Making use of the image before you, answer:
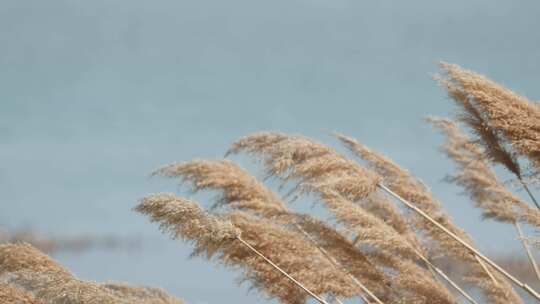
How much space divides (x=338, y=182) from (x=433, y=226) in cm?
126

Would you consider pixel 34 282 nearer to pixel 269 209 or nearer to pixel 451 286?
pixel 269 209

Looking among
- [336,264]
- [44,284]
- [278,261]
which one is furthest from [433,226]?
[44,284]

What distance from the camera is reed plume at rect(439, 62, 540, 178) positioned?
13.0 feet

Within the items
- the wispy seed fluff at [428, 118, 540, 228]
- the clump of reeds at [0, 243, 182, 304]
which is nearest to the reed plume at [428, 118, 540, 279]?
the wispy seed fluff at [428, 118, 540, 228]

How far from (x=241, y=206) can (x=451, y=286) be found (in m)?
1.38

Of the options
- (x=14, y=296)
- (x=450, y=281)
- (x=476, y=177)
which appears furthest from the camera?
(x=476, y=177)

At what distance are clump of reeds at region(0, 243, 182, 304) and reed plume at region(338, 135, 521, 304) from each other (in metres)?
1.45

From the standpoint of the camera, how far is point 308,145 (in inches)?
183

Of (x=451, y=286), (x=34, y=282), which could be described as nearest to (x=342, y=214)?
(x=451, y=286)

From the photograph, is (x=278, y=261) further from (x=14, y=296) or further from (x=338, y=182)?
(x=14, y=296)

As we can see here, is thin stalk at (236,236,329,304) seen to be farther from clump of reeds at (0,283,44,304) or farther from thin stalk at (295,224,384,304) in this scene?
clump of reeds at (0,283,44,304)

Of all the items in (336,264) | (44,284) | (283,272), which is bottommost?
(44,284)

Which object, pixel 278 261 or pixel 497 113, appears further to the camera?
pixel 278 261

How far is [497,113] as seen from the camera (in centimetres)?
402
